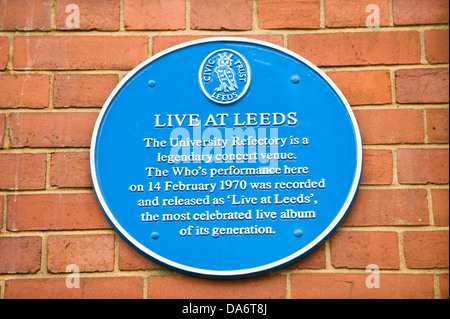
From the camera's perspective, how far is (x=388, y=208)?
5.07 ft

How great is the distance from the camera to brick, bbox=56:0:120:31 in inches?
65.0

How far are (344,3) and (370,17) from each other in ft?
0.30

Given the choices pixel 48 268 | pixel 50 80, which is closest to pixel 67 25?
pixel 50 80

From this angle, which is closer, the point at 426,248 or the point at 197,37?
the point at 426,248

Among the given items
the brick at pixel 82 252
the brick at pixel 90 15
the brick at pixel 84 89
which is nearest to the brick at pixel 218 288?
the brick at pixel 82 252

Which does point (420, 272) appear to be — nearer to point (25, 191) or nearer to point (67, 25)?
point (25, 191)

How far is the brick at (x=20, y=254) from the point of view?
1.54 meters

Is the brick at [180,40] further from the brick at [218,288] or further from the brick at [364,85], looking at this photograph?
the brick at [218,288]

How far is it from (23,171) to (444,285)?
126cm

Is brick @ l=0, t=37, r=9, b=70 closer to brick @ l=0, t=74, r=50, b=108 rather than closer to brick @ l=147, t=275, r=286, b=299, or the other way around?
brick @ l=0, t=74, r=50, b=108

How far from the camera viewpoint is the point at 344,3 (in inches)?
64.8

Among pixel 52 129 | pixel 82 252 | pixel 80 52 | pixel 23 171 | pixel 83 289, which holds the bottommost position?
pixel 83 289

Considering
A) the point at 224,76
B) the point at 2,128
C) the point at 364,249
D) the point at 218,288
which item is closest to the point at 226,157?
the point at 224,76

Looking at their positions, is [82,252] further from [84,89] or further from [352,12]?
[352,12]
